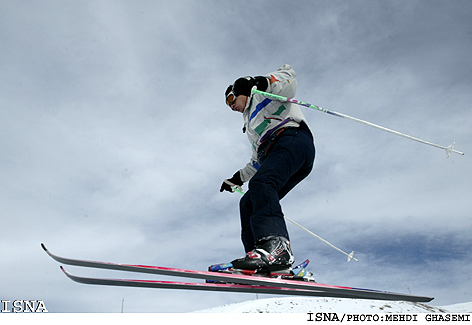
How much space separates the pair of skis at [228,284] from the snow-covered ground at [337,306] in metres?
16.4

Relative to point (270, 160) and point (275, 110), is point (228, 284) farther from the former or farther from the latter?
point (275, 110)

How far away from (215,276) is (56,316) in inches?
57.0

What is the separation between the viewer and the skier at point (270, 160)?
3.10m

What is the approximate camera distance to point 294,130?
13.1 feet

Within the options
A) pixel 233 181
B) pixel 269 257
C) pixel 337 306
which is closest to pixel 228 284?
pixel 269 257

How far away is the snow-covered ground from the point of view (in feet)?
64.4

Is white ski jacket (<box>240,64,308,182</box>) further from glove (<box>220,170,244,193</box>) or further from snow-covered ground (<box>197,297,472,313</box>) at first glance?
snow-covered ground (<box>197,297,472,313</box>)

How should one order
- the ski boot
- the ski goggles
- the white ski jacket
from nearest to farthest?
the ski boot < the white ski jacket < the ski goggles

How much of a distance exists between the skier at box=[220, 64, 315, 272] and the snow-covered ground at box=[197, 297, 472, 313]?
1612 centimetres

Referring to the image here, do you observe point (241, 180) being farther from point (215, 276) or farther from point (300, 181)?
point (215, 276)

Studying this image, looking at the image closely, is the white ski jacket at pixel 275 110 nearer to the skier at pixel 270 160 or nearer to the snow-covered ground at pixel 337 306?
the skier at pixel 270 160

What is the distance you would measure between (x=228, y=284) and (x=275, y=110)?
2197 mm

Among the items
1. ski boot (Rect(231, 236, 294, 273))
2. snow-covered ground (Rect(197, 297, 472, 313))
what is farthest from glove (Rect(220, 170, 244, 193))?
snow-covered ground (Rect(197, 297, 472, 313))

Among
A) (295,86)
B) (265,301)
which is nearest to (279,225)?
(295,86)
